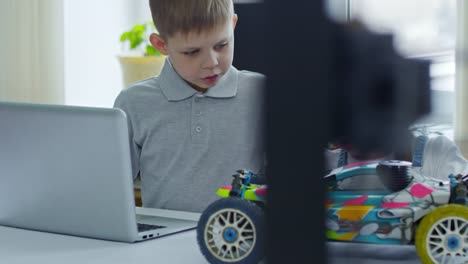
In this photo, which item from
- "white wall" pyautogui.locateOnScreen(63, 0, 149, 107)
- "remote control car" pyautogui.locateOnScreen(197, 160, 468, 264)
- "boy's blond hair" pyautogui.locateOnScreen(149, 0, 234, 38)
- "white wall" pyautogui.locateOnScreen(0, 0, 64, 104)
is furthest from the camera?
"white wall" pyautogui.locateOnScreen(63, 0, 149, 107)

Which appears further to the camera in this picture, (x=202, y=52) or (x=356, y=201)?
(x=202, y=52)

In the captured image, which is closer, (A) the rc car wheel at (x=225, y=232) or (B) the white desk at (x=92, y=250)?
(A) the rc car wheel at (x=225, y=232)

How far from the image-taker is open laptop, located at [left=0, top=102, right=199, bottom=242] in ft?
3.46

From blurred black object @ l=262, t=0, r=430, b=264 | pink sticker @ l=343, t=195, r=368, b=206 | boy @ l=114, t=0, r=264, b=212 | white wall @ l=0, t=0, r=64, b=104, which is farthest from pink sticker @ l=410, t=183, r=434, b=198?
white wall @ l=0, t=0, r=64, b=104

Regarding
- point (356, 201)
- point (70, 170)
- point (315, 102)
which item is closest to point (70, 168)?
point (70, 170)

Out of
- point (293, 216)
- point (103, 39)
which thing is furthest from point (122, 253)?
point (103, 39)

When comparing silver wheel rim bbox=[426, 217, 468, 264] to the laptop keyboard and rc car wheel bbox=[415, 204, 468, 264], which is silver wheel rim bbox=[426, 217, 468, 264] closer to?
rc car wheel bbox=[415, 204, 468, 264]

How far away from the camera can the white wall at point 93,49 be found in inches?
132

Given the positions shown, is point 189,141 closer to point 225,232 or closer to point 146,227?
point 146,227

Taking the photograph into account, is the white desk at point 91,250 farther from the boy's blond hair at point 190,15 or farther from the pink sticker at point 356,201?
the pink sticker at point 356,201

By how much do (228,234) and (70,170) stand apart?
0.33m

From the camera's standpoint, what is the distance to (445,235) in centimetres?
78

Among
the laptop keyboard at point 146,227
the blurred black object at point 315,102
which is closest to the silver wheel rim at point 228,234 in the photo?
the laptop keyboard at point 146,227

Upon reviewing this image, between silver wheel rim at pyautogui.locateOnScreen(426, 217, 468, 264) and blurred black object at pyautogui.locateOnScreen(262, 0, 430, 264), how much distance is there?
53 cm
